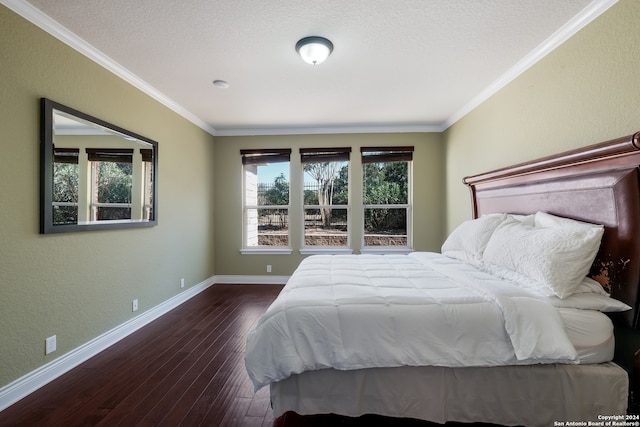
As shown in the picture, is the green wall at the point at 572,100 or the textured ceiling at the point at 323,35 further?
the textured ceiling at the point at 323,35

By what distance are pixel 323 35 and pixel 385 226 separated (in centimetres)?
319

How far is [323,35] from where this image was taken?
213 centimetres

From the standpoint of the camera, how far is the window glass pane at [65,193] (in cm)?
206

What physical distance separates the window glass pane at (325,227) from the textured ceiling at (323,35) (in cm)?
182

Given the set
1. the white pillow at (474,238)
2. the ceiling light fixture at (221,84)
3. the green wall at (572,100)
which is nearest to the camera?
the green wall at (572,100)

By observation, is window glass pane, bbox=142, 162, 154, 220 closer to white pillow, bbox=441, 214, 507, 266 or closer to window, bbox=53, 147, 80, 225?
window, bbox=53, 147, 80, 225

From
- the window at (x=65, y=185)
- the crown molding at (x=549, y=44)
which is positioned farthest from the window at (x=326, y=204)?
the window at (x=65, y=185)

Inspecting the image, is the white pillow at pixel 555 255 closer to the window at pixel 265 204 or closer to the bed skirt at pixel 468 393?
the bed skirt at pixel 468 393

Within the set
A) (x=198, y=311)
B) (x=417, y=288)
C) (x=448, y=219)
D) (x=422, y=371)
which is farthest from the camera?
(x=448, y=219)

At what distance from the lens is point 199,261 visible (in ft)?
13.8

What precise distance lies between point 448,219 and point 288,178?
8.87ft

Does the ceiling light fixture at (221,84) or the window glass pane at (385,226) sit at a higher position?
the ceiling light fixture at (221,84)

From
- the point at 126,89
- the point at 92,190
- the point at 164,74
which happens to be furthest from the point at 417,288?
the point at 126,89

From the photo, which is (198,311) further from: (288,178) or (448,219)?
(448,219)
